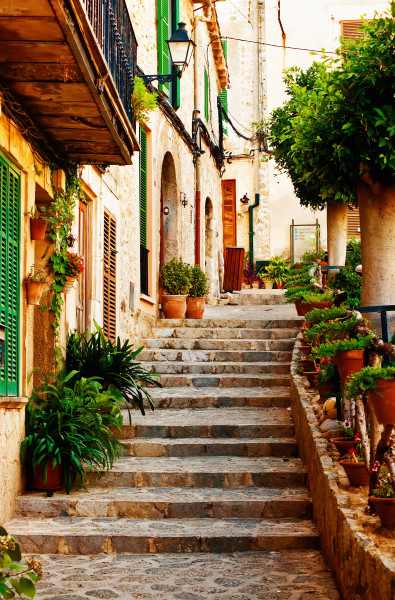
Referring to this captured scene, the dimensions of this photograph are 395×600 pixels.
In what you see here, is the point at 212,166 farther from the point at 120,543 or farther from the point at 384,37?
the point at 120,543

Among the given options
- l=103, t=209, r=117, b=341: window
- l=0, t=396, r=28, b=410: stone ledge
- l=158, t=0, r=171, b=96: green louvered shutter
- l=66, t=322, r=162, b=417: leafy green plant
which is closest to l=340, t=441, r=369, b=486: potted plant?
l=0, t=396, r=28, b=410: stone ledge

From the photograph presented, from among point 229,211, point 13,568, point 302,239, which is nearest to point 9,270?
point 13,568

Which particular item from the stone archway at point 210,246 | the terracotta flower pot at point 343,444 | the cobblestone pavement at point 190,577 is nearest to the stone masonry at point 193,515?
the cobblestone pavement at point 190,577

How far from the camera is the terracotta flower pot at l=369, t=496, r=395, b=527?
4240mm

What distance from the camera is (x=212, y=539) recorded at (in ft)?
19.8

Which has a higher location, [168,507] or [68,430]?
[68,430]

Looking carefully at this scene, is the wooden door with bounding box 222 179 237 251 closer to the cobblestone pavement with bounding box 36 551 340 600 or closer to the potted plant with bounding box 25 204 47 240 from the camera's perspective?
the potted plant with bounding box 25 204 47 240

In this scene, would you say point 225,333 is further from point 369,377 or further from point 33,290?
point 369,377

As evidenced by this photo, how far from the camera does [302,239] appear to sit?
76.3ft

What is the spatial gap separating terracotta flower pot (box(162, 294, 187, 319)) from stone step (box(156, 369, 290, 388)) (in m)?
2.95

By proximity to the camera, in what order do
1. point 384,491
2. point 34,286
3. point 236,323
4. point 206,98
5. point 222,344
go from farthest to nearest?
point 206,98, point 236,323, point 222,344, point 34,286, point 384,491

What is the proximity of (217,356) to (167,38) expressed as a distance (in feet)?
18.6

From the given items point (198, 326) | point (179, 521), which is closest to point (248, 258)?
point (198, 326)

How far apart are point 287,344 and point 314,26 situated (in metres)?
Answer: 16.2
